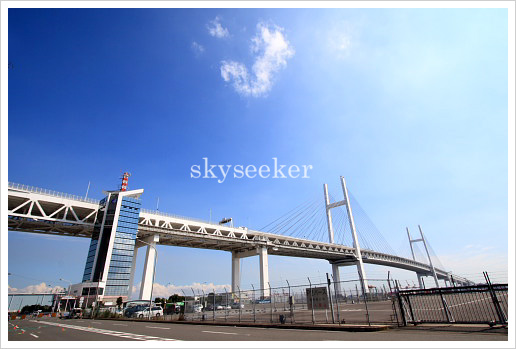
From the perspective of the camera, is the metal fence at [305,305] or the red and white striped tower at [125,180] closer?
the metal fence at [305,305]

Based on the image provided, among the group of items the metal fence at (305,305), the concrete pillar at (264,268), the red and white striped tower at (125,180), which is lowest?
the metal fence at (305,305)

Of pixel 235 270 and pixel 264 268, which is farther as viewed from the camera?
pixel 235 270

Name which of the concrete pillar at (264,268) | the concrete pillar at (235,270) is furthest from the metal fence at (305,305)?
the concrete pillar at (235,270)

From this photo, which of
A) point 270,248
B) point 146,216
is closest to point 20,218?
point 146,216

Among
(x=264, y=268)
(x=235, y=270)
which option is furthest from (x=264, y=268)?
(x=235, y=270)

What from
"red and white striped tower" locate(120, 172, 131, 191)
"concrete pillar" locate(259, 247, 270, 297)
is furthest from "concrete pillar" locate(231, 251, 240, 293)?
"red and white striped tower" locate(120, 172, 131, 191)

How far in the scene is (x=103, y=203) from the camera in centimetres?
5600

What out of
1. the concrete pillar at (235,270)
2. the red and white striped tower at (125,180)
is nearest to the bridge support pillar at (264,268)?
the concrete pillar at (235,270)

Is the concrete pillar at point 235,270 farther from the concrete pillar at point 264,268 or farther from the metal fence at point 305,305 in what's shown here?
the metal fence at point 305,305

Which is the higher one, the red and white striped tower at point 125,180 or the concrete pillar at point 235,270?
the red and white striped tower at point 125,180

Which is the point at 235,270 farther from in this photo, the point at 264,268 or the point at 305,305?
the point at 305,305

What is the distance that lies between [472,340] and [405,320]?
4968 millimetres

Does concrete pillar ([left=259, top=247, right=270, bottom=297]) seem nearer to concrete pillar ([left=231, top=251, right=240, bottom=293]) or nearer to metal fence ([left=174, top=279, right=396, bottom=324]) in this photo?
concrete pillar ([left=231, top=251, right=240, bottom=293])

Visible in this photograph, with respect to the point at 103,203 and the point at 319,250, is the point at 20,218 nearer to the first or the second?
the point at 103,203
